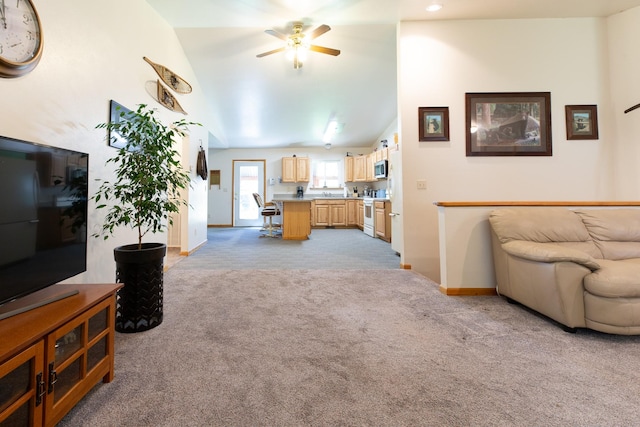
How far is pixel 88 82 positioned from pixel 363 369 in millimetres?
2770

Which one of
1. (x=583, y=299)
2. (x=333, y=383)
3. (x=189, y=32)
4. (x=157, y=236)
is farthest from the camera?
(x=189, y=32)

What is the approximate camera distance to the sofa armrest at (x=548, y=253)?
164cm

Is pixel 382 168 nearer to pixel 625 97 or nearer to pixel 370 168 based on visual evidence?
pixel 370 168

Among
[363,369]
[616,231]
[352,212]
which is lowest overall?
[363,369]

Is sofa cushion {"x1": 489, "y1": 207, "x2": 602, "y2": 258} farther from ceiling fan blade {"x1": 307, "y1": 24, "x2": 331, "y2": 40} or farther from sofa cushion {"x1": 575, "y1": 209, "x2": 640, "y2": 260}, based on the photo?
ceiling fan blade {"x1": 307, "y1": 24, "x2": 331, "y2": 40}

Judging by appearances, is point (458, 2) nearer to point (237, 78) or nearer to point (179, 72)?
point (237, 78)

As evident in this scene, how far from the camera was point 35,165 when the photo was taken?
43.9 inches

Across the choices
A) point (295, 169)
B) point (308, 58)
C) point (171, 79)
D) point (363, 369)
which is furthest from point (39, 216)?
point (295, 169)

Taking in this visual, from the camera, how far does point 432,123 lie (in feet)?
10.3

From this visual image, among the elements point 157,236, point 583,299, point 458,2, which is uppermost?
point 458,2

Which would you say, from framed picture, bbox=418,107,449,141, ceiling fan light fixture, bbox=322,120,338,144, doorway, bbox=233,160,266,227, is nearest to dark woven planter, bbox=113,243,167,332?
framed picture, bbox=418,107,449,141

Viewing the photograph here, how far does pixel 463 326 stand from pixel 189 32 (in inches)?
186

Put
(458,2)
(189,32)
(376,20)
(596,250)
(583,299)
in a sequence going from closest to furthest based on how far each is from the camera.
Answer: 1. (583,299)
2. (596,250)
3. (458,2)
4. (376,20)
5. (189,32)

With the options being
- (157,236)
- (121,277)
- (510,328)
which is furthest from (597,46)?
(157,236)
